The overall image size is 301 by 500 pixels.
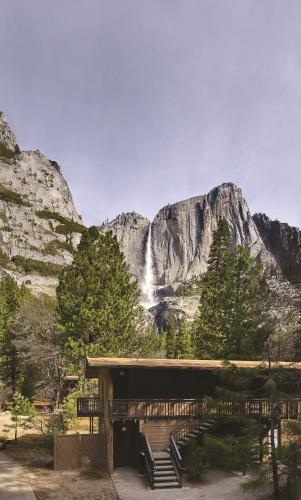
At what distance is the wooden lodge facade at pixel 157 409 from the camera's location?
22.3 metres

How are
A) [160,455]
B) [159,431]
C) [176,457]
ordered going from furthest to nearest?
[159,431] < [160,455] < [176,457]

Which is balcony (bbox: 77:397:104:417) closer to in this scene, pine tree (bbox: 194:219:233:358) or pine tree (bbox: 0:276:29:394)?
pine tree (bbox: 194:219:233:358)

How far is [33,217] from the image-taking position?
13500cm

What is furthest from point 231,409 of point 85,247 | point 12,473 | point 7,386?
point 7,386

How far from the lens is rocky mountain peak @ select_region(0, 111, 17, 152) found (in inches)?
6469

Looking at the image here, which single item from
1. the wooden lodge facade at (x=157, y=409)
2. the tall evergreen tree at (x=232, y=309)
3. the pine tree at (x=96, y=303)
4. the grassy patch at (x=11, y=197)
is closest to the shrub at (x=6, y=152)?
the grassy patch at (x=11, y=197)

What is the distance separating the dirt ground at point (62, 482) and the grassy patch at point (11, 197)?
113401mm

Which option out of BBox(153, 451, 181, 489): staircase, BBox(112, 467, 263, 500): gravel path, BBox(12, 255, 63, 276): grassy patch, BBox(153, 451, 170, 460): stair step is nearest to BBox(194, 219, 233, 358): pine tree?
BBox(153, 451, 170, 460): stair step

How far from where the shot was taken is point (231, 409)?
951 inches

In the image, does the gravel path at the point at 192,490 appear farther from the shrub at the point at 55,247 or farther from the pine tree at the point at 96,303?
the shrub at the point at 55,247

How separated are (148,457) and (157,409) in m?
2.43

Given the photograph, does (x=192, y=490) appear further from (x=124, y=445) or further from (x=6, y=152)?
(x=6, y=152)

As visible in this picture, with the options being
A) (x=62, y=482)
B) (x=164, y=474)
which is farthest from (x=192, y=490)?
(x=62, y=482)

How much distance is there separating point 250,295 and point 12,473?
24.9 meters
